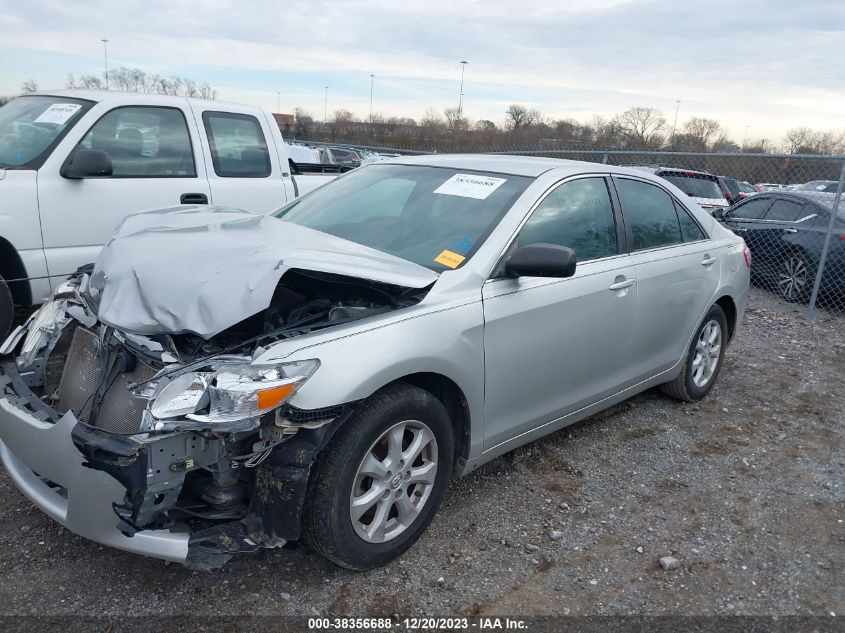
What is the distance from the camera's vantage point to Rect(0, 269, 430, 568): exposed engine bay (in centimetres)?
229

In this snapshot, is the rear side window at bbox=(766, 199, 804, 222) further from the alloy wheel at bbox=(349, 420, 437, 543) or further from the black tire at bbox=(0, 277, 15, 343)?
the black tire at bbox=(0, 277, 15, 343)

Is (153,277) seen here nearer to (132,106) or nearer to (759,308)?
(132,106)

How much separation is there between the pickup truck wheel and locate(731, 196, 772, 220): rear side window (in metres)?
8.96

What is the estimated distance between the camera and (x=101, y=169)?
512 centimetres

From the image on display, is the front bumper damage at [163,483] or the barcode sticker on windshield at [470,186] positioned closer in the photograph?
the front bumper damage at [163,483]

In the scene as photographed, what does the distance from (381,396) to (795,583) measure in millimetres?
2088

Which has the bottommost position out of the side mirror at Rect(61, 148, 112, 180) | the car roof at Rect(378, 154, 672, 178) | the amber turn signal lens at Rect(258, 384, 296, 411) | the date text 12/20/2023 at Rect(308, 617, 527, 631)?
the date text 12/20/2023 at Rect(308, 617, 527, 631)

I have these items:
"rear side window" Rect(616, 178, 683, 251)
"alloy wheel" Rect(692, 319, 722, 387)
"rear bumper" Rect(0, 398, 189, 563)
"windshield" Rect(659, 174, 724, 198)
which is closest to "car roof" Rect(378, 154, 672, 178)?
"rear side window" Rect(616, 178, 683, 251)

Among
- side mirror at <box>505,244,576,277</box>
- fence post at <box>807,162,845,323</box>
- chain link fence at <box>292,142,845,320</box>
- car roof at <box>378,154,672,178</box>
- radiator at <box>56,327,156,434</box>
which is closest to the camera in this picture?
radiator at <box>56,327,156,434</box>

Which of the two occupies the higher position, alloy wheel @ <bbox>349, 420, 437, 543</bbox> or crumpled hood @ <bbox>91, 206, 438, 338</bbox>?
crumpled hood @ <bbox>91, 206, 438, 338</bbox>

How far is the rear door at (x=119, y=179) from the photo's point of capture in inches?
199

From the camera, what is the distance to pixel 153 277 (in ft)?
8.95

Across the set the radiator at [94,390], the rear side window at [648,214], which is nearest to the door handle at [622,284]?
the rear side window at [648,214]

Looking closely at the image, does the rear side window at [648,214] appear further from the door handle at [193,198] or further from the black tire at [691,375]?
the door handle at [193,198]
